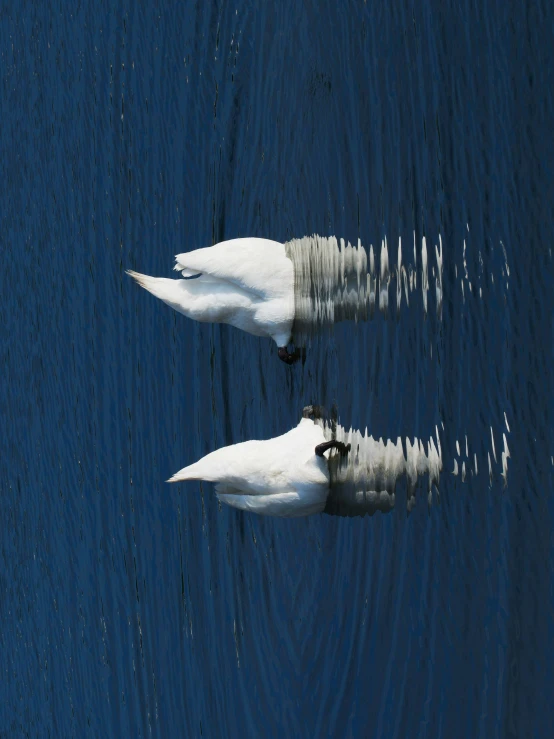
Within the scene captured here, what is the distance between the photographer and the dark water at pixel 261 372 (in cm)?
32

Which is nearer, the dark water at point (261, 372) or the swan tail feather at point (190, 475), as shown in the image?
the dark water at point (261, 372)

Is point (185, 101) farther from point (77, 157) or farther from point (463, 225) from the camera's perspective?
point (463, 225)

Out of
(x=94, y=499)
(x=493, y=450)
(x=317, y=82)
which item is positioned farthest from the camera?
(x=94, y=499)

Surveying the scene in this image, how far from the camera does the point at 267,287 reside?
1.48ft

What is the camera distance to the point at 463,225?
0.33 meters

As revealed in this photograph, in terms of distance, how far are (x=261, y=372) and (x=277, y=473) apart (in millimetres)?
93

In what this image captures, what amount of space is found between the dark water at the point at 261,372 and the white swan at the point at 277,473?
0.07 feet

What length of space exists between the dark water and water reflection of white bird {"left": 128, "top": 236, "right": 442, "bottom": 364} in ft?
0.04

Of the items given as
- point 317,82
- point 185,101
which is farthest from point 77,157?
point 317,82

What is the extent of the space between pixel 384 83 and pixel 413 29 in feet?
0.08

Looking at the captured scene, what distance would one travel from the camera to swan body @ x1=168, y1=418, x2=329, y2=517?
0.41m

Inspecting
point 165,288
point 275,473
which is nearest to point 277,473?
point 275,473

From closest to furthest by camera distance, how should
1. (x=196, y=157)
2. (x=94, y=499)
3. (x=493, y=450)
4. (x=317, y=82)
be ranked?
(x=493, y=450), (x=317, y=82), (x=196, y=157), (x=94, y=499)

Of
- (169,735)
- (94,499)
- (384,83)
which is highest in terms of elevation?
(384,83)
